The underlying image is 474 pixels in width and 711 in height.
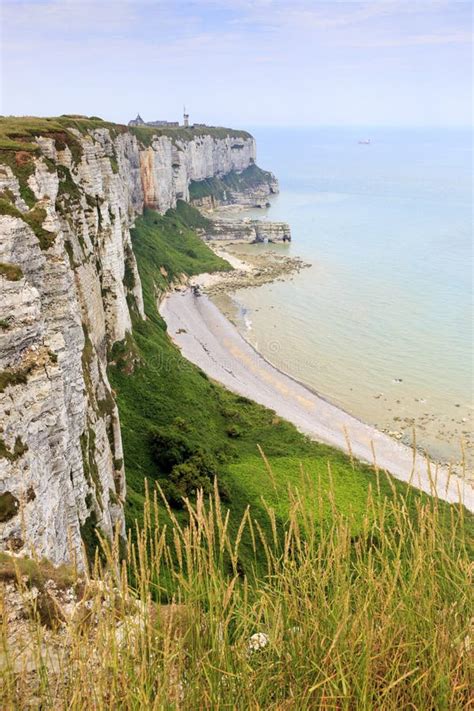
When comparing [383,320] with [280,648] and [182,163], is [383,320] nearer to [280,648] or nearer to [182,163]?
[182,163]

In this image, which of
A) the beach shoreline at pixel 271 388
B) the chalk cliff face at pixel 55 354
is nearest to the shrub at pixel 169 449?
the chalk cliff face at pixel 55 354

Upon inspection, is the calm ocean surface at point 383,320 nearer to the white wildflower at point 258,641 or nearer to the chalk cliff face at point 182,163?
the chalk cliff face at point 182,163

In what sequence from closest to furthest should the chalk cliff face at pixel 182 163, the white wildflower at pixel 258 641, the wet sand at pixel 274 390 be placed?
the white wildflower at pixel 258 641, the wet sand at pixel 274 390, the chalk cliff face at pixel 182 163

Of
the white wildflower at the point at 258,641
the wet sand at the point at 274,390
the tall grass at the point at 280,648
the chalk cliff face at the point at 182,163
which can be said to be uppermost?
the chalk cliff face at the point at 182,163

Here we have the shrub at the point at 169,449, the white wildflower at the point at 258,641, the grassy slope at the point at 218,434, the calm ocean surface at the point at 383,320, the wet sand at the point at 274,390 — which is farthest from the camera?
the calm ocean surface at the point at 383,320

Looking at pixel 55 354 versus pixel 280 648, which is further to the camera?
pixel 55 354

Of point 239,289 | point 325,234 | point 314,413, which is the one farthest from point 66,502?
point 325,234

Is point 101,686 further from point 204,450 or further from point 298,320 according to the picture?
point 298,320

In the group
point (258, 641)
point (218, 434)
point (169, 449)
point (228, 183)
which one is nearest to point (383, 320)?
point (218, 434)
